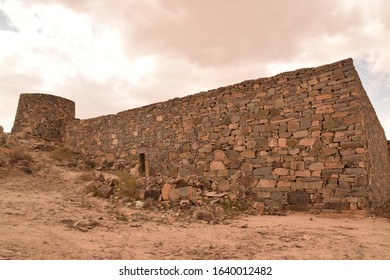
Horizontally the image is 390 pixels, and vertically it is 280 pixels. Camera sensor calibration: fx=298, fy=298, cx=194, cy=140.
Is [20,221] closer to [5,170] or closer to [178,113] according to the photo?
[5,170]

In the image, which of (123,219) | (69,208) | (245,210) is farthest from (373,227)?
(69,208)

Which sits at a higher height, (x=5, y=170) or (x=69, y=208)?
(x=5, y=170)

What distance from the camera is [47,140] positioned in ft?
42.6

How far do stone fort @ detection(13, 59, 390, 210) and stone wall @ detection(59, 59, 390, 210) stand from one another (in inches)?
0.8

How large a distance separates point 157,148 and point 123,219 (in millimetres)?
4560

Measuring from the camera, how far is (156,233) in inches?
180

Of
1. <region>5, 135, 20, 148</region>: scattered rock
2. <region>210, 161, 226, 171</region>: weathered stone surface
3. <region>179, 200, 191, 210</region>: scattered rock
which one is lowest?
<region>179, 200, 191, 210</region>: scattered rock

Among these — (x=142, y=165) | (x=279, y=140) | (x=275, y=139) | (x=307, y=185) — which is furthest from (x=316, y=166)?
(x=142, y=165)

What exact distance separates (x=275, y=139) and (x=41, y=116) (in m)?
10.6

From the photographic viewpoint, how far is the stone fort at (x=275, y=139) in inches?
253

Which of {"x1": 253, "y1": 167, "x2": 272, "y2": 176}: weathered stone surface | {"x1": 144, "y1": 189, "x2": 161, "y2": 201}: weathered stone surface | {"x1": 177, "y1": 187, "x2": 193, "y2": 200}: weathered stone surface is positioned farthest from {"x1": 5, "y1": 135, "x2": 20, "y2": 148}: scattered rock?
{"x1": 253, "y1": 167, "x2": 272, "y2": 176}: weathered stone surface

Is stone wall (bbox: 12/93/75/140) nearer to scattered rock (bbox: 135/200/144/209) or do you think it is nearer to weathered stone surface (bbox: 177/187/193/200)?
scattered rock (bbox: 135/200/144/209)

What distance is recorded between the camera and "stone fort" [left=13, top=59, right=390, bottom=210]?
644cm

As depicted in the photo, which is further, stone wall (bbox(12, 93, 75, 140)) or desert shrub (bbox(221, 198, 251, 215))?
stone wall (bbox(12, 93, 75, 140))
